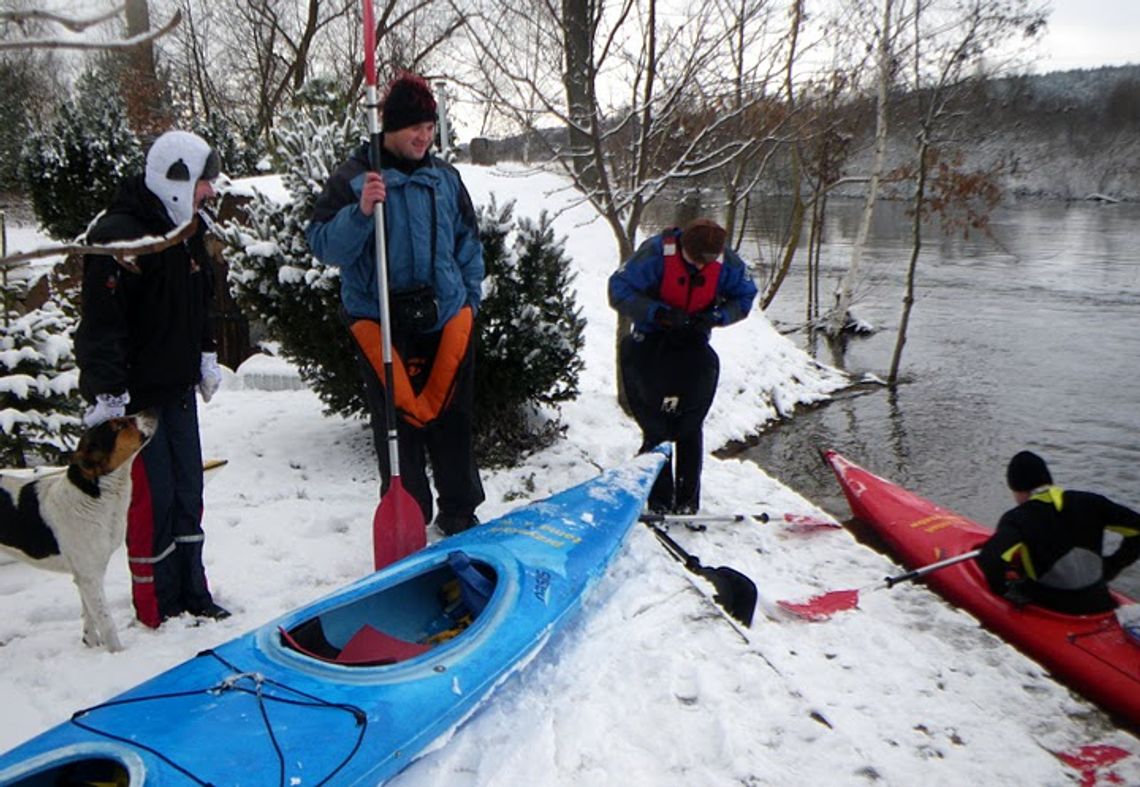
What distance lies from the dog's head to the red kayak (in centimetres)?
374

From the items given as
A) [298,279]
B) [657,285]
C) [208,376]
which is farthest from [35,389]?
[657,285]

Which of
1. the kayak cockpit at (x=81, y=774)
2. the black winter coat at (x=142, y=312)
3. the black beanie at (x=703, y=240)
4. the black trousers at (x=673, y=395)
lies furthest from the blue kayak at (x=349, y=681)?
the black beanie at (x=703, y=240)

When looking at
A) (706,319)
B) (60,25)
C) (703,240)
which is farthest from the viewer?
(706,319)

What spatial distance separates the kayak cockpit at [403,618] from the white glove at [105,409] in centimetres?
94

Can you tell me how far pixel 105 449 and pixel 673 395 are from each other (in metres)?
2.73

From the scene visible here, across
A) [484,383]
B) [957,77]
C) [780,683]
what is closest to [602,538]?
[780,683]

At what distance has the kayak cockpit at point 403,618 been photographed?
2750mm

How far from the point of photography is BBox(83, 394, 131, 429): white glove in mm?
2660

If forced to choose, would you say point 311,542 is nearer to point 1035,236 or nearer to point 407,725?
point 407,725

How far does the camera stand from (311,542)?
3.89 metres

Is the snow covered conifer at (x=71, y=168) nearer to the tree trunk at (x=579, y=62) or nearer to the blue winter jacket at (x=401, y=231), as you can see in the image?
the tree trunk at (x=579, y=62)

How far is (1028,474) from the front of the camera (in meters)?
3.71

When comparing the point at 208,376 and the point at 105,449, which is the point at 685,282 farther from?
the point at 105,449

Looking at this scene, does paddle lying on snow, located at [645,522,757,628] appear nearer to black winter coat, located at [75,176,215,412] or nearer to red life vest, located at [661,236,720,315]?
red life vest, located at [661,236,720,315]
